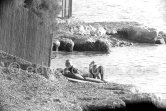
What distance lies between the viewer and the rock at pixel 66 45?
46.6 m

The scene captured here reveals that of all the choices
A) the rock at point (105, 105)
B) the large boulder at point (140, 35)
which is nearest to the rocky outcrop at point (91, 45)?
the large boulder at point (140, 35)

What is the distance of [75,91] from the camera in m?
22.4

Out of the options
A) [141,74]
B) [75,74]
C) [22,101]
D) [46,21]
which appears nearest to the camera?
[22,101]

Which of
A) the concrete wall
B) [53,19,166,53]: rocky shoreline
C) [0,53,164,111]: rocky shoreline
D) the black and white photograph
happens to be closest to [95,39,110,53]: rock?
[53,19,166,53]: rocky shoreline

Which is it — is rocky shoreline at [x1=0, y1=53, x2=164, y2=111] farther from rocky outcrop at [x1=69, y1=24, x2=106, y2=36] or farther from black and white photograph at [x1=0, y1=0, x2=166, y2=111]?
rocky outcrop at [x1=69, y1=24, x2=106, y2=36]

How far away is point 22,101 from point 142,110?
3.11 meters

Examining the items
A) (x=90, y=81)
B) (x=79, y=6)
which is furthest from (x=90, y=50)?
(x=79, y=6)

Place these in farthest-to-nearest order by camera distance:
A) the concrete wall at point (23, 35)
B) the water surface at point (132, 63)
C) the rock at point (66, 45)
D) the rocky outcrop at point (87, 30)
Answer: the rocky outcrop at point (87, 30), the rock at point (66, 45), the water surface at point (132, 63), the concrete wall at point (23, 35)

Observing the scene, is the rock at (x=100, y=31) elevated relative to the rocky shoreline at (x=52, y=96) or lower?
lower

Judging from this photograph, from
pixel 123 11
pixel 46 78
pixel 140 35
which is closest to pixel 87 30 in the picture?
pixel 140 35

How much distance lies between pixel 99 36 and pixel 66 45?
6.81 metres

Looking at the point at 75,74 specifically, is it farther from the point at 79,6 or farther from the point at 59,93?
the point at 79,6

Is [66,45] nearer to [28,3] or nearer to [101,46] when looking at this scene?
[101,46]

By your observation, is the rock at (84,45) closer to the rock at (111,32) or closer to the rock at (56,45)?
the rock at (56,45)
